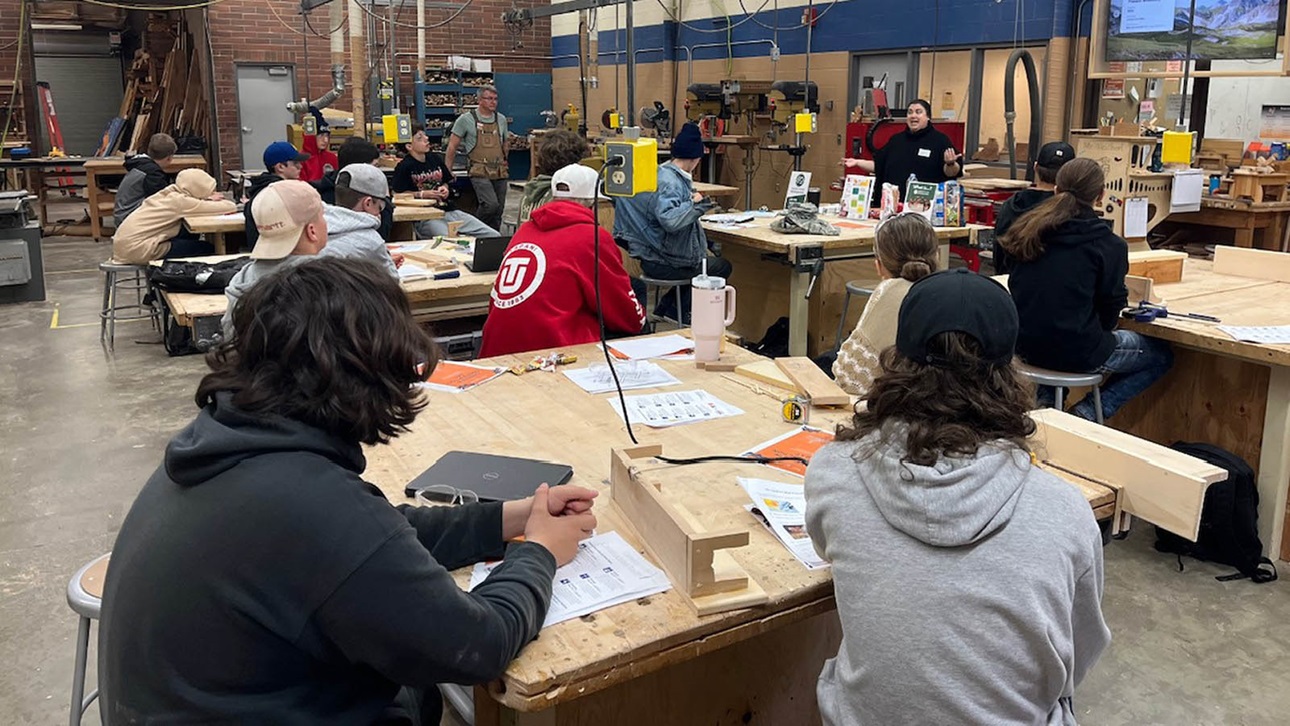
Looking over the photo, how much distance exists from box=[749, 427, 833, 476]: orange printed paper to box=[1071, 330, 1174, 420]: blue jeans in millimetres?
1821

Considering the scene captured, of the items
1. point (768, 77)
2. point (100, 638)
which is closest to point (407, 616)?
point (100, 638)

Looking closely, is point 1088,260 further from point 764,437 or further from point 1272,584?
point 764,437

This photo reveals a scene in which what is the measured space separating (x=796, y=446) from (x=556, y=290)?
1.29 m

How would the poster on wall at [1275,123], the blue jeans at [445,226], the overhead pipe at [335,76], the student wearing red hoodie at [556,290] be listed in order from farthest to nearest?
the overhead pipe at [335,76]
the poster on wall at [1275,123]
the blue jeans at [445,226]
the student wearing red hoodie at [556,290]

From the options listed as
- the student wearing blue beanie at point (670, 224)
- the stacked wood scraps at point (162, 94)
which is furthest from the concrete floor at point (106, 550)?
the stacked wood scraps at point (162, 94)

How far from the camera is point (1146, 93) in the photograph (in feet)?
25.0

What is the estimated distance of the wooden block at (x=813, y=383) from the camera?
8.01 feet

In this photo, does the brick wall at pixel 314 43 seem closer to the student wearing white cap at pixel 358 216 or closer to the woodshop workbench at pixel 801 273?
the woodshop workbench at pixel 801 273

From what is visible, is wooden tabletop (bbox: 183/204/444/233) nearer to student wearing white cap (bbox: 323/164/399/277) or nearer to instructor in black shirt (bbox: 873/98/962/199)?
student wearing white cap (bbox: 323/164/399/277)

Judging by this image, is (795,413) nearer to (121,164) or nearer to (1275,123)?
(1275,123)

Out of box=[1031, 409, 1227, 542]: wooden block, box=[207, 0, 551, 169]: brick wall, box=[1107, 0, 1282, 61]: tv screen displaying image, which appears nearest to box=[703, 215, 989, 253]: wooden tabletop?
box=[1107, 0, 1282, 61]: tv screen displaying image

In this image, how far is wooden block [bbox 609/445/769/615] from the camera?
5.03ft

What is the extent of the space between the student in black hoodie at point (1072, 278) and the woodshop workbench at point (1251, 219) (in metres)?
3.63

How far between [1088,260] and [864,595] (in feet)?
7.91
